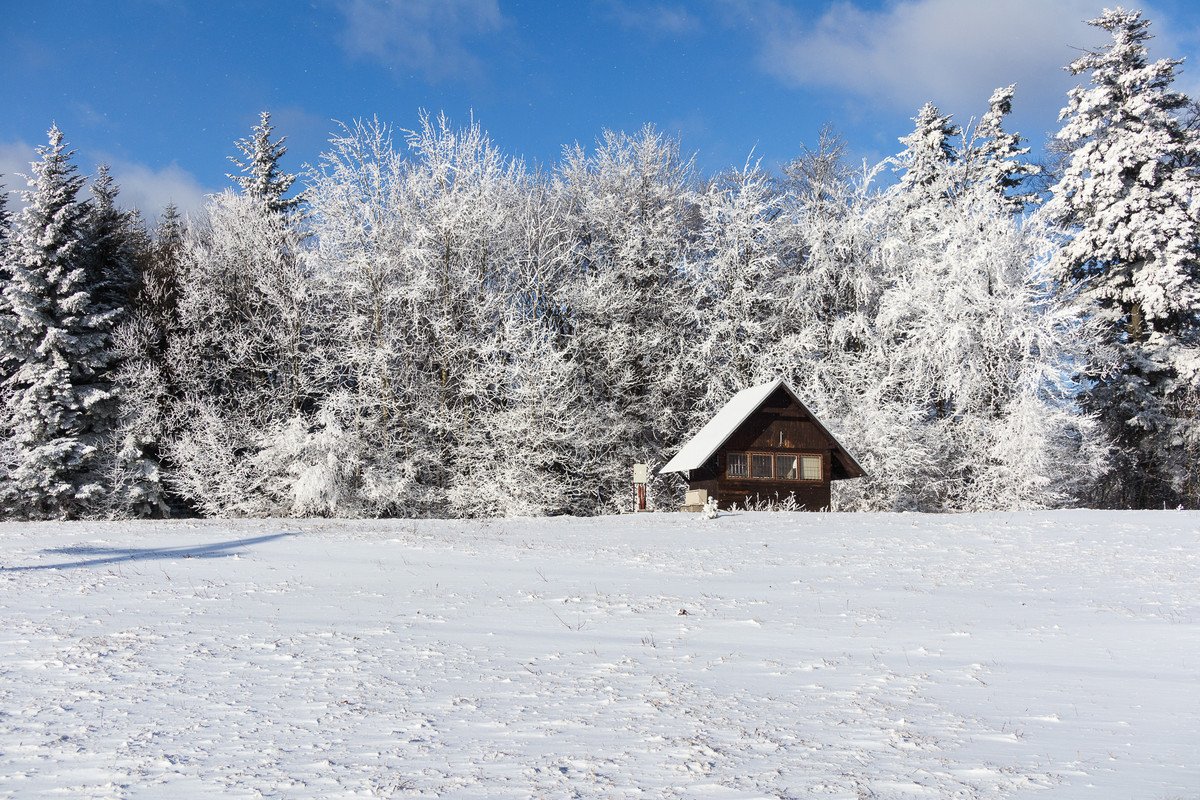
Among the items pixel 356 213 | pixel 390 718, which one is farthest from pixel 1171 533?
pixel 356 213

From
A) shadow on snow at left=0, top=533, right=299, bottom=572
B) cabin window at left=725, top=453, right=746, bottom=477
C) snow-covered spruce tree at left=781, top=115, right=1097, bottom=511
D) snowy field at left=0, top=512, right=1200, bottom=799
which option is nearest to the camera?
snowy field at left=0, top=512, right=1200, bottom=799

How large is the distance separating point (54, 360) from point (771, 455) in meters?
26.1

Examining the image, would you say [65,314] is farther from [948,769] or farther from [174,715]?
[948,769]

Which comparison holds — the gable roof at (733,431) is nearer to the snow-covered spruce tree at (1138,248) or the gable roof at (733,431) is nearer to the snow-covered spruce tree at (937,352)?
the snow-covered spruce tree at (937,352)

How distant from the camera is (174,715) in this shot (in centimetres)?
665

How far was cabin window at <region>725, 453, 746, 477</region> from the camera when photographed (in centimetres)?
2844

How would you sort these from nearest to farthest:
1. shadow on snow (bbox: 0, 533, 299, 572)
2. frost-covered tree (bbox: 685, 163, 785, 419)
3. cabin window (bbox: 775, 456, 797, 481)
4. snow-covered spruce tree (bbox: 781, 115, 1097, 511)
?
shadow on snow (bbox: 0, 533, 299, 572) < cabin window (bbox: 775, 456, 797, 481) < snow-covered spruce tree (bbox: 781, 115, 1097, 511) < frost-covered tree (bbox: 685, 163, 785, 419)

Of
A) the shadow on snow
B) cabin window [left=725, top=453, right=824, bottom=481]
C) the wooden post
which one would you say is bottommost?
the shadow on snow

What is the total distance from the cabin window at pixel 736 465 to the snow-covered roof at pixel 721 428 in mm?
1147

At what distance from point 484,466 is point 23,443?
16.2 meters

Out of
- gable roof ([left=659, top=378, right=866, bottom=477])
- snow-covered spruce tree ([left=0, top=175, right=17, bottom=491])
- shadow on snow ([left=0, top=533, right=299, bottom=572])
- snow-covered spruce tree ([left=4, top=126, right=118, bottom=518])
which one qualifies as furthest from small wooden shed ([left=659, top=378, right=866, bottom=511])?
snow-covered spruce tree ([left=0, top=175, right=17, bottom=491])

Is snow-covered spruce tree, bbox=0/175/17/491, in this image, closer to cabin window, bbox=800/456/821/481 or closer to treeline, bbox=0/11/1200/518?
treeline, bbox=0/11/1200/518

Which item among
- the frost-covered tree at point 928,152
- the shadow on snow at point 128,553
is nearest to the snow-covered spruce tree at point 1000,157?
the frost-covered tree at point 928,152

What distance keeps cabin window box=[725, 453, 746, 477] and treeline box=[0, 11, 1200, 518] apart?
561 cm
